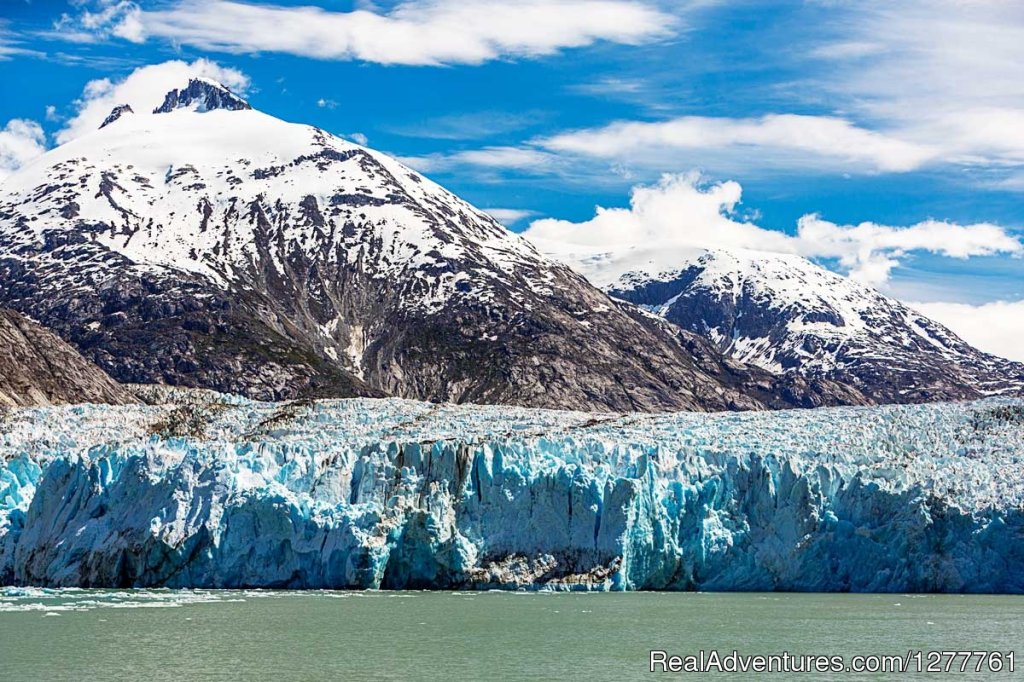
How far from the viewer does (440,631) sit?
45.4 m

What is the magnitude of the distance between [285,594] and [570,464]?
13679mm

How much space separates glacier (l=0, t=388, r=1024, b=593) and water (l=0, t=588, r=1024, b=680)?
5.11 ft

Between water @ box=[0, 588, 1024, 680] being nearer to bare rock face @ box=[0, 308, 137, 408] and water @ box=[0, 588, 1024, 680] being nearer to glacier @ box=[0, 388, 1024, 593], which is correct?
glacier @ box=[0, 388, 1024, 593]

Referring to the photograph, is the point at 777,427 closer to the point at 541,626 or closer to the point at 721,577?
the point at 721,577

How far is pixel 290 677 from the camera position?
1419 inches

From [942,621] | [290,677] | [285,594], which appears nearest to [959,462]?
[942,621]

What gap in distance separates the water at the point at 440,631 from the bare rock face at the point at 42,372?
8605cm

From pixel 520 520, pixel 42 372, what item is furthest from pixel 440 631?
pixel 42 372

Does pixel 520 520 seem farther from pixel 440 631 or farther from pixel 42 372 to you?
pixel 42 372

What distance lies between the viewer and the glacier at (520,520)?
190 feet

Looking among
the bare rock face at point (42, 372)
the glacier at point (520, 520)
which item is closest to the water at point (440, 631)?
the glacier at point (520, 520)

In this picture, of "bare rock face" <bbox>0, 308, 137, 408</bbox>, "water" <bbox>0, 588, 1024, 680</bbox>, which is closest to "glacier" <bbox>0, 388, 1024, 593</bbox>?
"water" <bbox>0, 588, 1024, 680</bbox>

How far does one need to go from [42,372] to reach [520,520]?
9987 centimetres

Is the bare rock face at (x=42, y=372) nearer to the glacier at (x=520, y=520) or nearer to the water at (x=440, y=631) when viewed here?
the glacier at (x=520, y=520)
